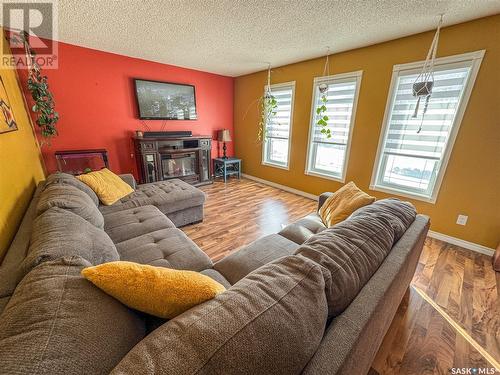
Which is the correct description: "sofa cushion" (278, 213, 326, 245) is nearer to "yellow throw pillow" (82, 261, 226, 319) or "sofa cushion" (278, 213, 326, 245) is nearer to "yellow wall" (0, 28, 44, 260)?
"yellow throw pillow" (82, 261, 226, 319)

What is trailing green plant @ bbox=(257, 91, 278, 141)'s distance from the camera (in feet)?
12.9

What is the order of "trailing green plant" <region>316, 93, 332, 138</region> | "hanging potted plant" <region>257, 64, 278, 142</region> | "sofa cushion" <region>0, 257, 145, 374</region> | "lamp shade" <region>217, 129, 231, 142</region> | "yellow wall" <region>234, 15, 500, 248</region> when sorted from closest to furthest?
"sofa cushion" <region>0, 257, 145, 374</region> → "yellow wall" <region>234, 15, 500, 248</region> → "trailing green plant" <region>316, 93, 332, 138</region> → "hanging potted plant" <region>257, 64, 278, 142</region> → "lamp shade" <region>217, 129, 231, 142</region>

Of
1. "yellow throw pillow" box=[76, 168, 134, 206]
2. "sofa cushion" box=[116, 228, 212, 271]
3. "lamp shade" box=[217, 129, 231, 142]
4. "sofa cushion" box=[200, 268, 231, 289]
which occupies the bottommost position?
"sofa cushion" box=[200, 268, 231, 289]

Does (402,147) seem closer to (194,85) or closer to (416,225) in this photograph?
(416,225)

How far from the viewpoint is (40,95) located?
2520 mm

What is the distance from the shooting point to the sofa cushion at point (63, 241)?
82 cm

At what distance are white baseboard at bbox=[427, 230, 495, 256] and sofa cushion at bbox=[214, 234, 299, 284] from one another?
2174 millimetres

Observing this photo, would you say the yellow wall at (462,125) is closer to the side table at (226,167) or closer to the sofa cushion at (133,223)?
the side table at (226,167)

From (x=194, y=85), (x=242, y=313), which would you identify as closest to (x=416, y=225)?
(x=242, y=313)

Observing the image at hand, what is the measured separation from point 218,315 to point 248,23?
2624 millimetres

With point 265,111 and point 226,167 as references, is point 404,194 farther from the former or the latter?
point 226,167

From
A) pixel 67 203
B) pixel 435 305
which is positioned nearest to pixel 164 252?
pixel 67 203

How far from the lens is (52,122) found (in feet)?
8.80

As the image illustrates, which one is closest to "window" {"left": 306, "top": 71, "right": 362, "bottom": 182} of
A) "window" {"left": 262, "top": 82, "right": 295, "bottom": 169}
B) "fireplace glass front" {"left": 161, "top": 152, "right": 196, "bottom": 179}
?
"window" {"left": 262, "top": 82, "right": 295, "bottom": 169}
